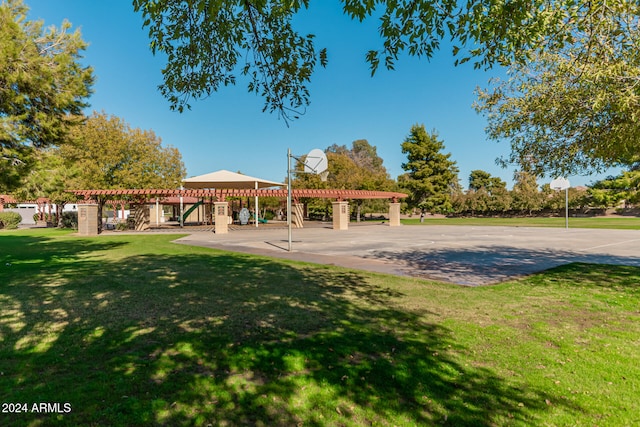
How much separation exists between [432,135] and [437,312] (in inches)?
1622

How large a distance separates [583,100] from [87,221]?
82.7ft

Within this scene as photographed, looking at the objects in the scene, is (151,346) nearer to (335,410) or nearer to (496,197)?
(335,410)

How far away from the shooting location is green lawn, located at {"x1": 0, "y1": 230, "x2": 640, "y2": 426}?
2787 millimetres

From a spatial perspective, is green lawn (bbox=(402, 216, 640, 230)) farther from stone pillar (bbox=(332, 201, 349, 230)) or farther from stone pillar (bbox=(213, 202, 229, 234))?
stone pillar (bbox=(213, 202, 229, 234))

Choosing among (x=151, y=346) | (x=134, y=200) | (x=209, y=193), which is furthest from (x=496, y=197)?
(x=151, y=346)

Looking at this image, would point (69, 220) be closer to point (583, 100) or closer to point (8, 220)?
point (8, 220)

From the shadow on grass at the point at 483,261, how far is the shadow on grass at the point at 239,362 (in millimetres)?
2866

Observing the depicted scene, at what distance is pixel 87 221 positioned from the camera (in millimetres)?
22203

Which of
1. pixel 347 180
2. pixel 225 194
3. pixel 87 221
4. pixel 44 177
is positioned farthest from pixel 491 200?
pixel 44 177

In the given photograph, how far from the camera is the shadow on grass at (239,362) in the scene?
2768 millimetres

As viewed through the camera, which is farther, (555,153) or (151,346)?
(555,153)

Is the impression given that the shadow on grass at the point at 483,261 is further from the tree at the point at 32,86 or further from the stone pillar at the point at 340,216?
the stone pillar at the point at 340,216

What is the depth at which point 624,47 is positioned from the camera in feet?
18.4

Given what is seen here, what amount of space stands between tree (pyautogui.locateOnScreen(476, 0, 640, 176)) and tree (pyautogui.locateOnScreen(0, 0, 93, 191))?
11.8m
